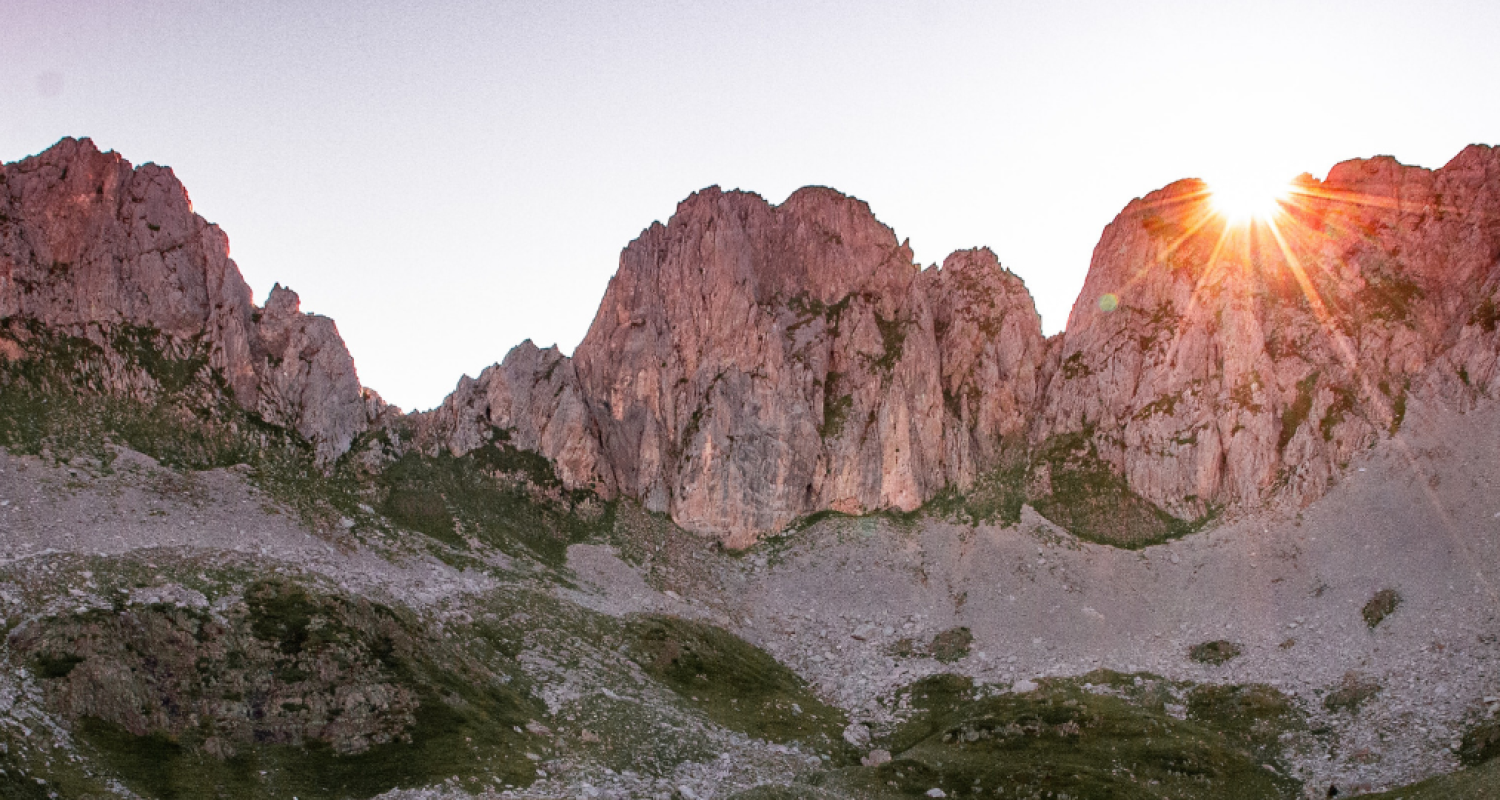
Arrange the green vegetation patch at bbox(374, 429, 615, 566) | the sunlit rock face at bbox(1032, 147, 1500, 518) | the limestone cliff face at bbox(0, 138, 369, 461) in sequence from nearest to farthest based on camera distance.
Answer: the limestone cliff face at bbox(0, 138, 369, 461) → the green vegetation patch at bbox(374, 429, 615, 566) → the sunlit rock face at bbox(1032, 147, 1500, 518)

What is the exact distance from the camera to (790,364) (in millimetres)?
123000

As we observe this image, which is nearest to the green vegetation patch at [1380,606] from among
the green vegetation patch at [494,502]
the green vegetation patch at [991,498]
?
the green vegetation patch at [991,498]

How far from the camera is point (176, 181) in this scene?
10588cm

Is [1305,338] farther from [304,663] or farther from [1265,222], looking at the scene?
[304,663]

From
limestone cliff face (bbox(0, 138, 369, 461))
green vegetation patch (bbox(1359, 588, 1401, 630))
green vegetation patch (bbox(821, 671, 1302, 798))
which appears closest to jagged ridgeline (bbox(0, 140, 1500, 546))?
limestone cliff face (bbox(0, 138, 369, 461))

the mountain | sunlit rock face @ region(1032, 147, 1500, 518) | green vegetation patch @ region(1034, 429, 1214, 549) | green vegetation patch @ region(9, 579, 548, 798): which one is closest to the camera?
green vegetation patch @ region(9, 579, 548, 798)

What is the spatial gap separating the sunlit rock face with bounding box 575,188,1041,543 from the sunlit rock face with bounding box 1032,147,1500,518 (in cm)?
1177

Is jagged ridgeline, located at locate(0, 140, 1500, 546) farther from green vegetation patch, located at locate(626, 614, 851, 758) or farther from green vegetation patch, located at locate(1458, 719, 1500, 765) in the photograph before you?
green vegetation patch, located at locate(1458, 719, 1500, 765)

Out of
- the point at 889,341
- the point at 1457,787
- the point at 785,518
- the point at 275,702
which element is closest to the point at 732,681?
the point at 275,702

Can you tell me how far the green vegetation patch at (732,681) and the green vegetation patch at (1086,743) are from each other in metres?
5.97

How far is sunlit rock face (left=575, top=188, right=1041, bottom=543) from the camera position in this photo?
11456 cm

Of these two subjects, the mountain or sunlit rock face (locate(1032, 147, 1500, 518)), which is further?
the mountain

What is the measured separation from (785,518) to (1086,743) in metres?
52.3

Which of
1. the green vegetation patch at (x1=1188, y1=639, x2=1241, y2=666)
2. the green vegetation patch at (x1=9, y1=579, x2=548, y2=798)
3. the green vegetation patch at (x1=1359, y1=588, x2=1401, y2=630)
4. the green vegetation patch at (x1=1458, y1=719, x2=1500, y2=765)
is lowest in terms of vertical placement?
the green vegetation patch at (x1=9, y1=579, x2=548, y2=798)
